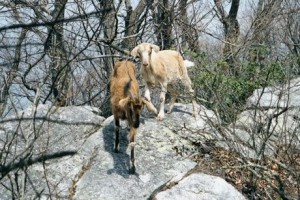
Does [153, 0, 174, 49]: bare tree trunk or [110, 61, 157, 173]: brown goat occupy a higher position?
[153, 0, 174, 49]: bare tree trunk

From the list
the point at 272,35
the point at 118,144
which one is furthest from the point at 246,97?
the point at 272,35

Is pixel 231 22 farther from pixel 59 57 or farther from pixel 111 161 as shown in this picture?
pixel 111 161

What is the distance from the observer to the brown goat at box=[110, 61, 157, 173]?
7.68m

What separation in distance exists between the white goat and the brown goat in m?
0.29

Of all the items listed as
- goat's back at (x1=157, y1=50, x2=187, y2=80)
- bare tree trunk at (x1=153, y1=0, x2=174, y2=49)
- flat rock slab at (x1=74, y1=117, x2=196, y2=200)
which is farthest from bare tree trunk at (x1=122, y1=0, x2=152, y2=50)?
flat rock slab at (x1=74, y1=117, x2=196, y2=200)

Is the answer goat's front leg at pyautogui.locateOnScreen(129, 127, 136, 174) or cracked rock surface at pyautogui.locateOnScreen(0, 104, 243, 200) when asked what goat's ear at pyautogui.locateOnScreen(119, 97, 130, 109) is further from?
cracked rock surface at pyautogui.locateOnScreen(0, 104, 243, 200)

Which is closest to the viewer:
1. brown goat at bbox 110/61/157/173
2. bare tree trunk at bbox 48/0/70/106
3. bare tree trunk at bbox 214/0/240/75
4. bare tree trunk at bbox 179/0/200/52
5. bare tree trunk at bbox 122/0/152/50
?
bare tree trunk at bbox 48/0/70/106

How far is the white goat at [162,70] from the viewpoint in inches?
350

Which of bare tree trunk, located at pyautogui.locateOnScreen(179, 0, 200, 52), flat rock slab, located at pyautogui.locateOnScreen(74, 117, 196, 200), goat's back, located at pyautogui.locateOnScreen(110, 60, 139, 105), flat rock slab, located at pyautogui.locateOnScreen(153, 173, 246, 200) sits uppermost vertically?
bare tree trunk, located at pyautogui.locateOnScreen(179, 0, 200, 52)

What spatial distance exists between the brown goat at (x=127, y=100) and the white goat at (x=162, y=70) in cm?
29

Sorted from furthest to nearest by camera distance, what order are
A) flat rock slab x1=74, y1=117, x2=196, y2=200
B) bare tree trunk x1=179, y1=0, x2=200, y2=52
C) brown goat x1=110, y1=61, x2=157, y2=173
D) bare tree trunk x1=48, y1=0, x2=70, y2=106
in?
bare tree trunk x1=179, y1=0, x2=200, y2=52 → flat rock slab x1=74, y1=117, x2=196, y2=200 → brown goat x1=110, y1=61, x2=157, y2=173 → bare tree trunk x1=48, y1=0, x2=70, y2=106

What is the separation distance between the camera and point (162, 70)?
9.26 m

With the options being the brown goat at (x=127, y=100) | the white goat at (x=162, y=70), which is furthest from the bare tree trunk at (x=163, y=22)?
the brown goat at (x=127, y=100)

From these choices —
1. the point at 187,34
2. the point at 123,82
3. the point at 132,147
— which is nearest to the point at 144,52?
the point at 123,82
